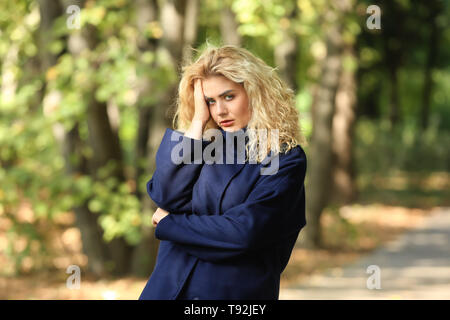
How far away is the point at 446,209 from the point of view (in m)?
17.7

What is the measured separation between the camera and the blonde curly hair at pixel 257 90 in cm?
250

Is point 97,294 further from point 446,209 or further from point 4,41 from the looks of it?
point 446,209

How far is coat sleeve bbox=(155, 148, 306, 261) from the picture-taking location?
7.82 ft

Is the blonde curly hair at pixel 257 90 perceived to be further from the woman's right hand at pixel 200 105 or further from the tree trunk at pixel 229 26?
the tree trunk at pixel 229 26

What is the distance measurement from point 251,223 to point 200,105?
54cm

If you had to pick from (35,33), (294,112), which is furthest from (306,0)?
(294,112)

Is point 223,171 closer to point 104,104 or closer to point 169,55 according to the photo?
point 169,55

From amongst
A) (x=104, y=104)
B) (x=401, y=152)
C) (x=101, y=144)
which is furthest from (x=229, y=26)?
(x=401, y=152)

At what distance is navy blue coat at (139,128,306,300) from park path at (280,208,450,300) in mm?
5093

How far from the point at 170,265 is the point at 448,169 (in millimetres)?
19747

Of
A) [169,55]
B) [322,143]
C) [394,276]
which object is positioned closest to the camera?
[169,55]

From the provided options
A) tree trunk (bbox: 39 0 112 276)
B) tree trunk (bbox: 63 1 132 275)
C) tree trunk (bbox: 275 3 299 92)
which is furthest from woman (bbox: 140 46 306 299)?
tree trunk (bbox: 275 3 299 92)

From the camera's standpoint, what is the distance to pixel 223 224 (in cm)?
242

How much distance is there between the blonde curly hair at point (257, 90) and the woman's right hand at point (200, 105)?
0.13ft
